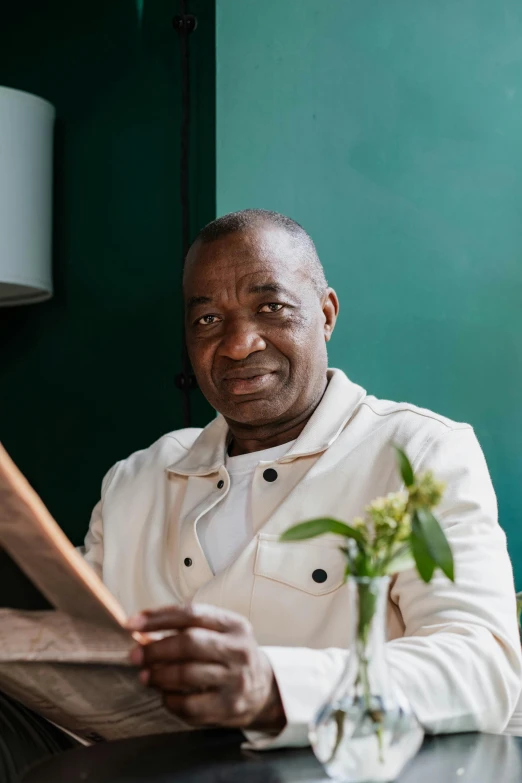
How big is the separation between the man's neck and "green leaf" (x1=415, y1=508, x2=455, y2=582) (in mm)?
989

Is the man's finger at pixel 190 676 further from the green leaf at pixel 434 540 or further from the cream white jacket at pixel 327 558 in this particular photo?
the green leaf at pixel 434 540

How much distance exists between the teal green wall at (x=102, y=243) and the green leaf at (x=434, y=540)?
150 cm

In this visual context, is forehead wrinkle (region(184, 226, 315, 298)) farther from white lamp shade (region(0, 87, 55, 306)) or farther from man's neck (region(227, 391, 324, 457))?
white lamp shade (region(0, 87, 55, 306))

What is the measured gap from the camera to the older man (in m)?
1.21

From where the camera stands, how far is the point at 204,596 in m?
1.68

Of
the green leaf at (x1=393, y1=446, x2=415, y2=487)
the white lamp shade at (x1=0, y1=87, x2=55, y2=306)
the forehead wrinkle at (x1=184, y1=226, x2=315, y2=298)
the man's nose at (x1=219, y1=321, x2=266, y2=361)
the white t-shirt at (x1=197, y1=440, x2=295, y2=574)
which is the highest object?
the white lamp shade at (x1=0, y1=87, x2=55, y2=306)

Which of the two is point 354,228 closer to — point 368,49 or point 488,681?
point 368,49

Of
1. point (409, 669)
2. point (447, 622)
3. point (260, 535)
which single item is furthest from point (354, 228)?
point (409, 669)

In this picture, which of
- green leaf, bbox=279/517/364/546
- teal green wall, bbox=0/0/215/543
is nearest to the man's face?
teal green wall, bbox=0/0/215/543

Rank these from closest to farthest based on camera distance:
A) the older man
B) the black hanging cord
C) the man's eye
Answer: the older man
the man's eye
the black hanging cord

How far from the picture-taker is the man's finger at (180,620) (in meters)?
1.00

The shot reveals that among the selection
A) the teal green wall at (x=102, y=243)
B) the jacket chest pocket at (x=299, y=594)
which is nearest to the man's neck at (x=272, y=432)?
the jacket chest pocket at (x=299, y=594)

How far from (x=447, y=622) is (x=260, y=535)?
428mm

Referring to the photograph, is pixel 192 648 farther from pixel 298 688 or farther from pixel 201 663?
pixel 298 688
